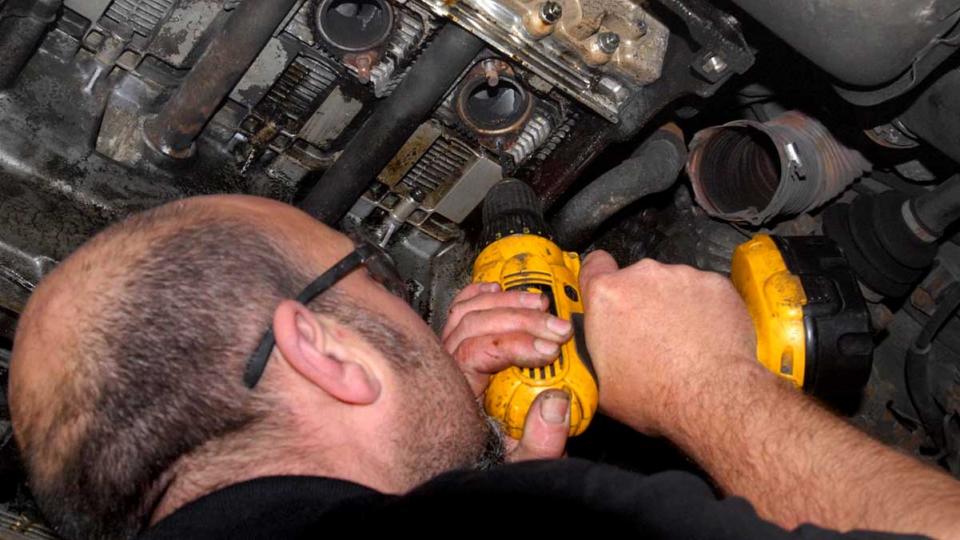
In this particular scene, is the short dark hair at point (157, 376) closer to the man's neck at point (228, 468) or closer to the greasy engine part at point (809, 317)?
the man's neck at point (228, 468)

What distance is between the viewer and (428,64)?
2225 millimetres

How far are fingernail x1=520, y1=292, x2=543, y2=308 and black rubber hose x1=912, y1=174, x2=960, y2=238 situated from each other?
1.18 metres

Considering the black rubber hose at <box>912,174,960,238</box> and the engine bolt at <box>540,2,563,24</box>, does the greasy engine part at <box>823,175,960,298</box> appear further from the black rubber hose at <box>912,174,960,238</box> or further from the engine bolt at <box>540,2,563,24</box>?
the engine bolt at <box>540,2,563,24</box>

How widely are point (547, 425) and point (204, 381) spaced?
2.20ft

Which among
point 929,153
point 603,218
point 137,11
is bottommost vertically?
point 137,11

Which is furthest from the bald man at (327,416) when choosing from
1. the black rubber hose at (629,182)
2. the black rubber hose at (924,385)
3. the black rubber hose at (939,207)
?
the black rubber hose at (924,385)

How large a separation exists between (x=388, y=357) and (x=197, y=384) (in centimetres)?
31

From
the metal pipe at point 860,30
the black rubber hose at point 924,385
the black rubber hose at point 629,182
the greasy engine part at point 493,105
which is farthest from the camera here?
the black rubber hose at point 924,385

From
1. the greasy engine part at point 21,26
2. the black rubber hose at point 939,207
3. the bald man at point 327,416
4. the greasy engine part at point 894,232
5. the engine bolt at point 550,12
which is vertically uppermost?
the black rubber hose at point 939,207

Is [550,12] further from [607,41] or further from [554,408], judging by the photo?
[554,408]

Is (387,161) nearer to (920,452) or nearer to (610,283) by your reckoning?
(610,283)

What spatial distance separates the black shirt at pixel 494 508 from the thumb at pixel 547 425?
438 millimetres

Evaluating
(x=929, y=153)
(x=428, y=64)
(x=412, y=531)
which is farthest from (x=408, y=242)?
(x=412, y=531)

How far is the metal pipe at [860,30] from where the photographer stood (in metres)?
1.70
